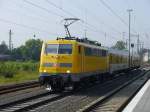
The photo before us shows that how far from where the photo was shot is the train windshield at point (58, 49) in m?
22.7

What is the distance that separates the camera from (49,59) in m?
22.8

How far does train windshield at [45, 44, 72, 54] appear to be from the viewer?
2268 cm

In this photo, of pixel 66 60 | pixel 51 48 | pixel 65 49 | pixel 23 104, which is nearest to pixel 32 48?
pixel 51 48

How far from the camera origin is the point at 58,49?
2292cm

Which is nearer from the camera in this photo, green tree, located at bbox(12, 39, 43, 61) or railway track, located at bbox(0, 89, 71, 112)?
railway track, located at bbox(0, 89, 71, 112)

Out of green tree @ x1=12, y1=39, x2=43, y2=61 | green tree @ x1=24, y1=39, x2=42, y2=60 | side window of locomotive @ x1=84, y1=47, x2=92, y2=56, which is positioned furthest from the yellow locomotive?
green tree @ x1=24, y1=39, x2=42, y2=60

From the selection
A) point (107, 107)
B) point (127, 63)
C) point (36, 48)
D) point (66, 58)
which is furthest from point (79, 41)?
point (36, 48)

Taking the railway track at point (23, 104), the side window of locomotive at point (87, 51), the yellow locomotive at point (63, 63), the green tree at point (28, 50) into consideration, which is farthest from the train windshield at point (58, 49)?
the green tree at point (28, 50)

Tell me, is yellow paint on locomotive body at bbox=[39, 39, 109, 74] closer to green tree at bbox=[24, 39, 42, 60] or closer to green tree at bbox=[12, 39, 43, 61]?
green tree at bbox=[12, 39, 43, 61]

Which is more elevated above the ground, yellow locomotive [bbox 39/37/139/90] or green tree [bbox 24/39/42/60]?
green tree [bbox 24/39/42/60]

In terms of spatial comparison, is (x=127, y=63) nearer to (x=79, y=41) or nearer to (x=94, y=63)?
(x=94, y=63)

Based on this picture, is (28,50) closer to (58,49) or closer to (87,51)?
(87,51)

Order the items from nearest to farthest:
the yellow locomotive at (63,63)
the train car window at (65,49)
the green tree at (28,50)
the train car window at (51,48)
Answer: the yellow locomotive at (63,63)
the train car window at (65,49)
the train car window at (51,48)
the green tree at (28,50)

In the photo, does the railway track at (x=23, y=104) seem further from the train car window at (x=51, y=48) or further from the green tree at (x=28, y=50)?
the green tree at (x=28, y=50)
